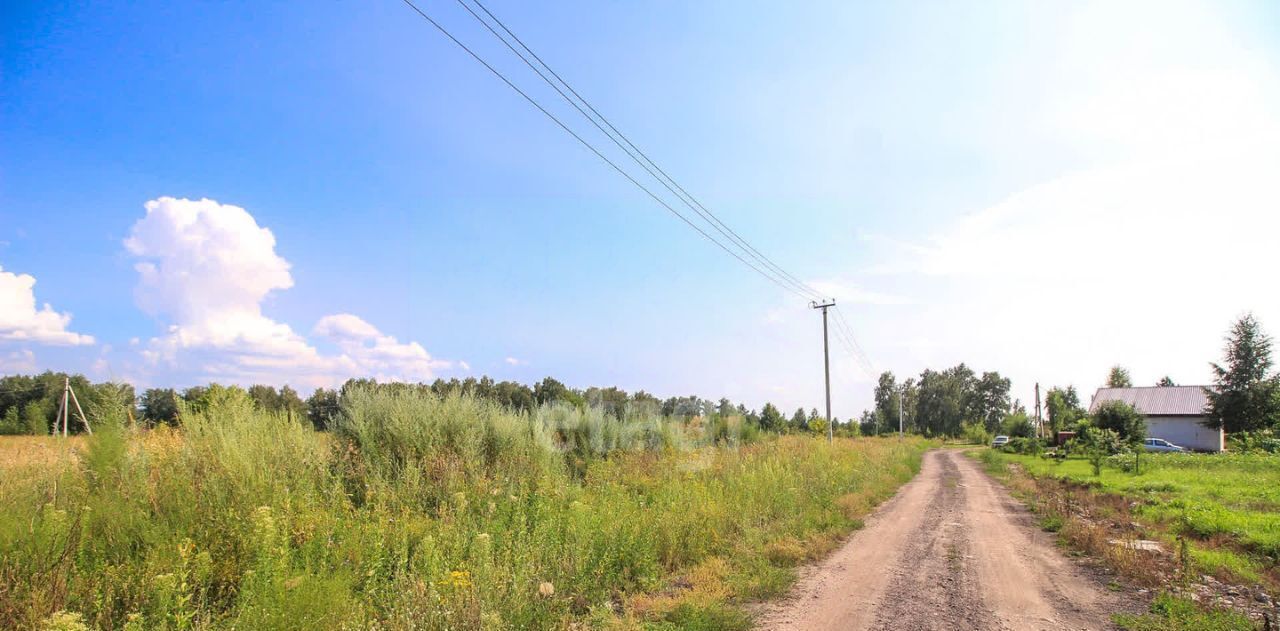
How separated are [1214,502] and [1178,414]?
168ft

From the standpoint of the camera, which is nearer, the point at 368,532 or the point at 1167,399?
the point at 368,532

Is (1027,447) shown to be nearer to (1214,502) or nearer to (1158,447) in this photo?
(1158,447)

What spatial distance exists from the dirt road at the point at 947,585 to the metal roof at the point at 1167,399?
2143 inches

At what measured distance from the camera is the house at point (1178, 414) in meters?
48.3

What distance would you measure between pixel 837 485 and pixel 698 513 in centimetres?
845

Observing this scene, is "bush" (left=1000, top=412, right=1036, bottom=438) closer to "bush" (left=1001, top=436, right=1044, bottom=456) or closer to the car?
"bush" (left=1001, top=436, right=1044, bottom=456)

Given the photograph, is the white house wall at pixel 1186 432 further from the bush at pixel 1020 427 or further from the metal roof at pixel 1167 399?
the bush at pixel 1020 427

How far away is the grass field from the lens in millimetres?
4301

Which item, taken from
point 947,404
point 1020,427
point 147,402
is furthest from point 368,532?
point 947,404

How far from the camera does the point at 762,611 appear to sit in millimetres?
6434

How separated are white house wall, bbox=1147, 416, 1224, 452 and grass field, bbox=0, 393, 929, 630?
192ft

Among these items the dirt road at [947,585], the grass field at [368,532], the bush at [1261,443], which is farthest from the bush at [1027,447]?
the grass field at [368,532]

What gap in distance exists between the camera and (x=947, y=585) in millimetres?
7461

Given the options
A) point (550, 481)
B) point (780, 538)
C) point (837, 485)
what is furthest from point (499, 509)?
point (837, 485)
